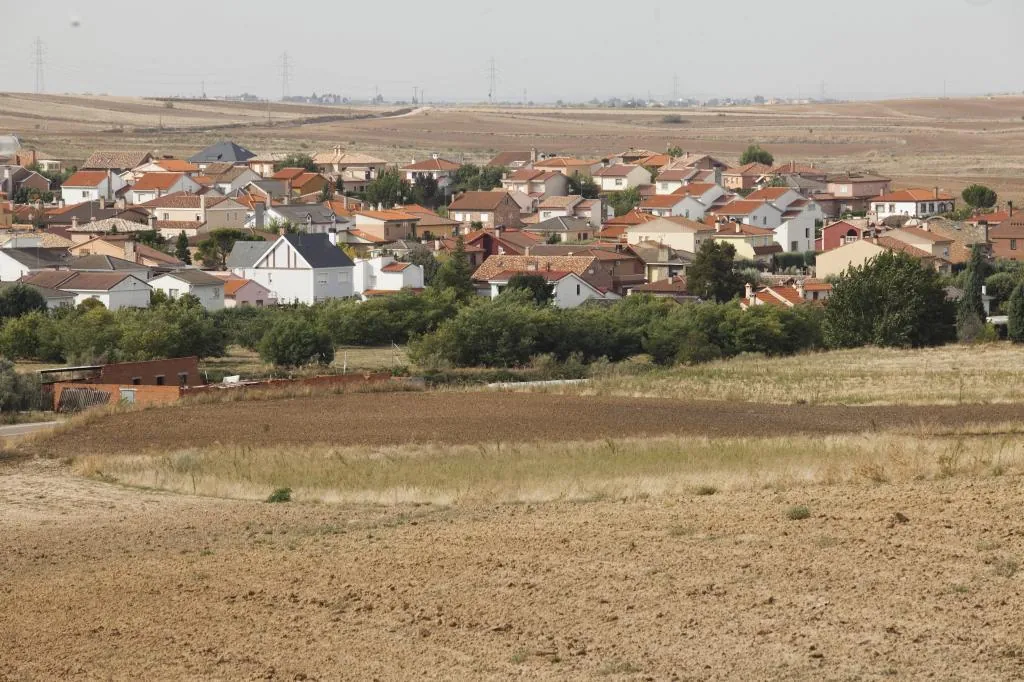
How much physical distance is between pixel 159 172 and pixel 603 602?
80082mm

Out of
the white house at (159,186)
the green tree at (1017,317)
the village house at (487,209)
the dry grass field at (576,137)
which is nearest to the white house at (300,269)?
the village house at (487,209)

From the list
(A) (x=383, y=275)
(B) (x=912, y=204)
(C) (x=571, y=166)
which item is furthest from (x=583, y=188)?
(A) (x=383, y=275)

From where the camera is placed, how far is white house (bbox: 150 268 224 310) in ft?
168

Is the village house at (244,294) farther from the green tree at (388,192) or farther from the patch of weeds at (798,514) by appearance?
the patch of weeds at (798,514)

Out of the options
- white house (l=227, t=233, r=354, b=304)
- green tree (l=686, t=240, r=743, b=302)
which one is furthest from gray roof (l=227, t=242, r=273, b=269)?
green tree (l=686, t=240, r=743, b=302)

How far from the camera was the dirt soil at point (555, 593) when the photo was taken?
9898mm

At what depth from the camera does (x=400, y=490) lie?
17266 mm

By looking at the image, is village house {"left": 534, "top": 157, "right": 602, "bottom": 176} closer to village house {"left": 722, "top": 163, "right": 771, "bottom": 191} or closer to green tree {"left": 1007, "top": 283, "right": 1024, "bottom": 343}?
village house {"left": 722, "top": 163, "right": 771, "bottom": 191}

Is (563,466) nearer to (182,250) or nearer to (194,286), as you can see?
(194,286)

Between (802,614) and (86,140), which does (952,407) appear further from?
(86,140)

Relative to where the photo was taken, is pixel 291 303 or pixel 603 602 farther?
pixel 291 303

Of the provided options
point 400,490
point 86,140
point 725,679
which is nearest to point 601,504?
point 400,490

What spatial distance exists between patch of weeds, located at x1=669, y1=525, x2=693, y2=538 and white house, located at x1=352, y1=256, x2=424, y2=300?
4285 centimetres

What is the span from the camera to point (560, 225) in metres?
73.8
